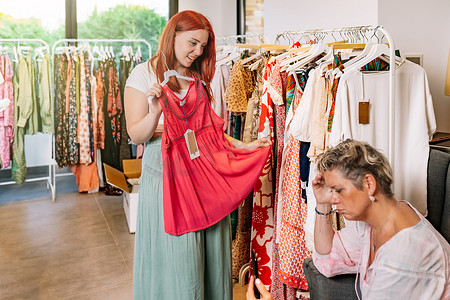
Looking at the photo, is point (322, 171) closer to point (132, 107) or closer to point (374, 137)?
point (374, 137)

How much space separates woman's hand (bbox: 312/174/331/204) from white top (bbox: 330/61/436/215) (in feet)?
1.53

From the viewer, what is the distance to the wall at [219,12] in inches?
224

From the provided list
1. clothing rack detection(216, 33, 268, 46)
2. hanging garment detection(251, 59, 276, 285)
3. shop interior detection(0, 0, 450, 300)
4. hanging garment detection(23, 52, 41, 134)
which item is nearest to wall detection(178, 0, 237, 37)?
shop interior detection(0, 0, 450, 300)

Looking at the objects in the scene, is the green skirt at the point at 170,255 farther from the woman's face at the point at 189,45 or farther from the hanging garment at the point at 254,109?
the hanging garment at the point at 254,109

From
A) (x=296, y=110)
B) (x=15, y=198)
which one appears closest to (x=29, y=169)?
(x=15, y=198)

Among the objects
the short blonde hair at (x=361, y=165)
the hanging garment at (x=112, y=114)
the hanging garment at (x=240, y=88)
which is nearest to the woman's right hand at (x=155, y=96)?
the short blonde hair at (x=361, y=165)

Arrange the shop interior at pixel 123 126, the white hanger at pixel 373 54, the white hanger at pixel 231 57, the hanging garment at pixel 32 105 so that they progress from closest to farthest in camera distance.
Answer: the white hanger at pixel 373 54 → the shop interior at pixel 123 126 → the white hanger at pixel 231 57 → the hanging garment at pixel 32 105

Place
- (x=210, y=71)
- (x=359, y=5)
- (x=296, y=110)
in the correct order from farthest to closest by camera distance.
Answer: (x=359, y=5)
(x=296, y=110)
(x=210, y=71)

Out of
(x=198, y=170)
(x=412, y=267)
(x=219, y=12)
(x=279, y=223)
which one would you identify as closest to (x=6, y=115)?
(x=219, y=12)

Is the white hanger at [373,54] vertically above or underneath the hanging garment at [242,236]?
above

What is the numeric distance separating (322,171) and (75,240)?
273 centimetres

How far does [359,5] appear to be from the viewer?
9.89 ft

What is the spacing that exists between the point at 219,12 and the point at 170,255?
447 centimetres

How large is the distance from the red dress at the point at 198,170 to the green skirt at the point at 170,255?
0.07 meters
